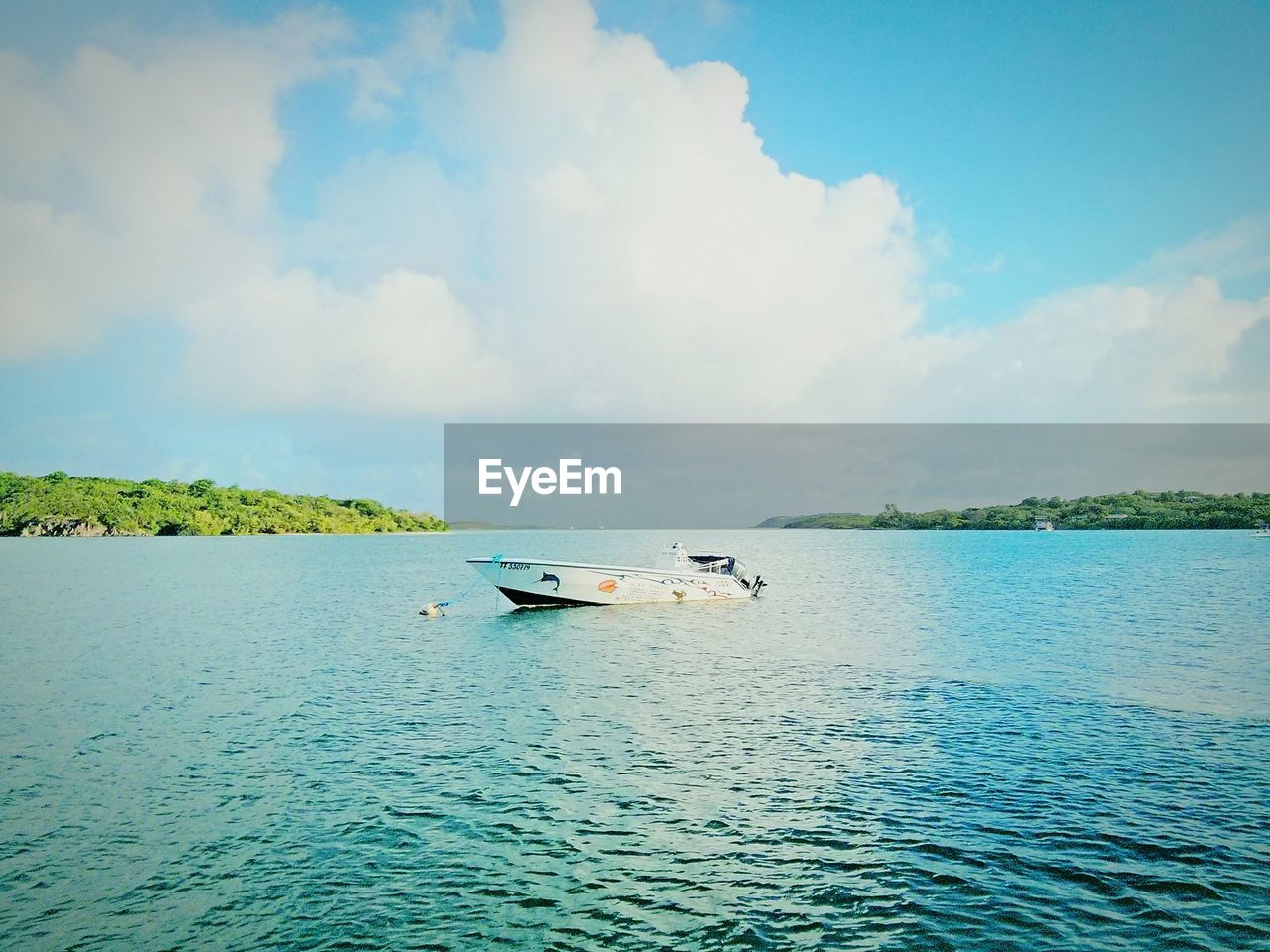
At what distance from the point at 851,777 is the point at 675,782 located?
4.17 metres

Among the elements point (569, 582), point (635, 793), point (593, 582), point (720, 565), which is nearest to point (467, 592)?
point (569, 582)

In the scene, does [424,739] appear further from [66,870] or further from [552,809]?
[66,870]

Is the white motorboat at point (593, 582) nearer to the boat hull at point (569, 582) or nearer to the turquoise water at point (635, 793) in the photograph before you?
the boat hull at point (569, 582)

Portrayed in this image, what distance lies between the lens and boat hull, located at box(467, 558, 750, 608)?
170ft

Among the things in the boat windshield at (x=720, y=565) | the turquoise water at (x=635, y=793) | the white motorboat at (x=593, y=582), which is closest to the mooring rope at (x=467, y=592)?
the white motorboat at (x=593, y=582)

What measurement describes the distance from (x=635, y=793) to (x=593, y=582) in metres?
35.4

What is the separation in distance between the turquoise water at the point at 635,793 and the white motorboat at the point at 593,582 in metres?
11.8

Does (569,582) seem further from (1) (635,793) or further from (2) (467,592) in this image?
(1) (635,793)

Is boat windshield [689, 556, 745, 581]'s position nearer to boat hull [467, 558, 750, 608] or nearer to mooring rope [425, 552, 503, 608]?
boat hull [467, 558, 750, 608]

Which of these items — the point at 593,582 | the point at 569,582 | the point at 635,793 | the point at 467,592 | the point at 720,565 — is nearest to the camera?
the point at 635,793

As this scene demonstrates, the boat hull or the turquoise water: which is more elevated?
the boat hull

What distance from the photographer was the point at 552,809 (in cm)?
1608

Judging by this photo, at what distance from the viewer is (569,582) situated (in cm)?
5212

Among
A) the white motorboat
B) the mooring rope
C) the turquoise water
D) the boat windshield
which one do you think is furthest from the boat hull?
the turquoise water
